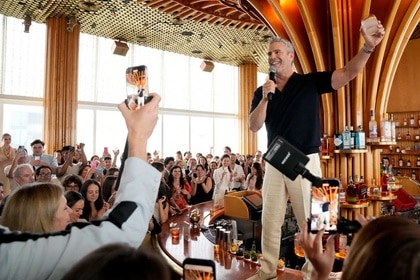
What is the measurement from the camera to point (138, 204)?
0.87 m

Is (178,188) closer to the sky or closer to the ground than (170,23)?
closer to the ground

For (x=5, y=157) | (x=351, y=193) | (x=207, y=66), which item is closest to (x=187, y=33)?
(x=207, y=66)

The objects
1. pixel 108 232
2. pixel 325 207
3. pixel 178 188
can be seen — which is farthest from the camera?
pixel 178 188

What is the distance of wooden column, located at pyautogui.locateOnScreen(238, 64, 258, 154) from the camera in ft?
42.1

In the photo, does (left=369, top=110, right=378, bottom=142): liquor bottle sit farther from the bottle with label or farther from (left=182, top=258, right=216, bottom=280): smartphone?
(left=182, top=258, right=216, bottom=280): smartphone

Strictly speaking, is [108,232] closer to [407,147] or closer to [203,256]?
[203,256]

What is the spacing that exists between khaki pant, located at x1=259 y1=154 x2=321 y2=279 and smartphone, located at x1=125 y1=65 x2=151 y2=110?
112cm

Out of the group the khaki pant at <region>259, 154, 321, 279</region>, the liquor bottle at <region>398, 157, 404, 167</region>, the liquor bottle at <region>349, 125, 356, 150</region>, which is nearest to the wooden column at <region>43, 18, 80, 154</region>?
the liquor bottle at <region>349, 125, 356, 150</region>

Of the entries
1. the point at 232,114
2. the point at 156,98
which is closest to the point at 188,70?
the point at 232,114

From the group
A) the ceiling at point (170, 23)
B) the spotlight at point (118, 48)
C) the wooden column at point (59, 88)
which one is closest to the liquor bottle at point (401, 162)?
the ceiling at point (170, 23)

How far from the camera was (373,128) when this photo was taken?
347 centimetres

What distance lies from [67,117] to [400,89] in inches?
322

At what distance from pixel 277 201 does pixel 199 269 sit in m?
0.99

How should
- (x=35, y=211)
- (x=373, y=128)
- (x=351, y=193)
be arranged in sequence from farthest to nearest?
(x=373, y=128)
(x=351, y=193)
(x=35, y=211)
